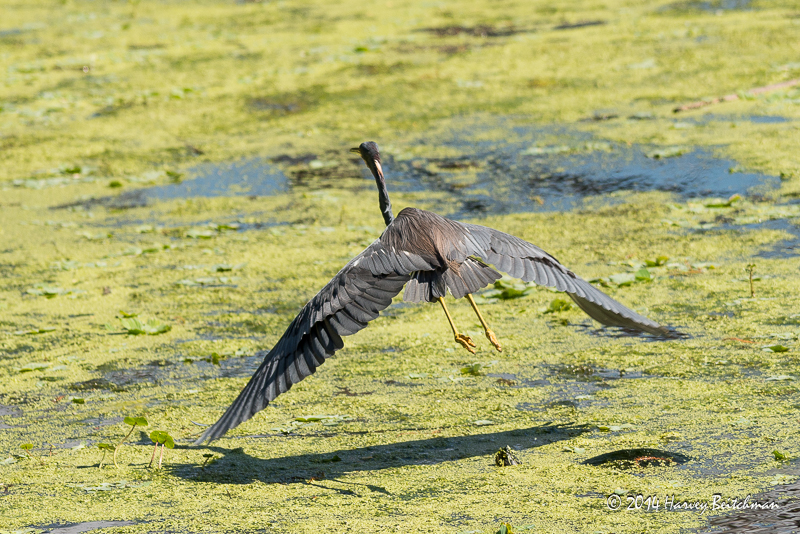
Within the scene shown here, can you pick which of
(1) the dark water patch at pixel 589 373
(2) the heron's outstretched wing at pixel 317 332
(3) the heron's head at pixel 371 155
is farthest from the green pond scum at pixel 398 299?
(3) the heron's head at pixel 371 155

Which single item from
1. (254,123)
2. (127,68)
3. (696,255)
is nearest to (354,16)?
(127,68)

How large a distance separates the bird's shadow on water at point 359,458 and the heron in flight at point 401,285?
44 cm

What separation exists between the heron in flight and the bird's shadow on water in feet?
1.43

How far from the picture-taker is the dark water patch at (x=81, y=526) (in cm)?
314

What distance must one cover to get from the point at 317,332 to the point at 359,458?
0.67 metres

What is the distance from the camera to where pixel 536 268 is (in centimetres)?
389

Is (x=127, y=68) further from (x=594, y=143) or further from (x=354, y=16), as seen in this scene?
(x=594, y=143)

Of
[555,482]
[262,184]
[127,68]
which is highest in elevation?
[127,68]

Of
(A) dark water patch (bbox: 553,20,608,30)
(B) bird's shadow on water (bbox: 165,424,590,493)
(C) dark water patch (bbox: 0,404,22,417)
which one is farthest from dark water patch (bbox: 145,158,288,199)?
(A) dark water patch (bbox: 553,20,608,30)

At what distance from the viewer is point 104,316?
555 cm

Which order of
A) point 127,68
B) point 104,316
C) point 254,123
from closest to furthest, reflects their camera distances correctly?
point 104,316 < point 254,123 < point 127,68

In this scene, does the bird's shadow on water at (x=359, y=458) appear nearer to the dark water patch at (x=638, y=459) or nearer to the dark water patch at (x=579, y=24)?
the dark water patch at (x=638, y=459)

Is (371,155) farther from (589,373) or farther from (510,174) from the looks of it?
(510,174)

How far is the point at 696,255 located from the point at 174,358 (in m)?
3.12
